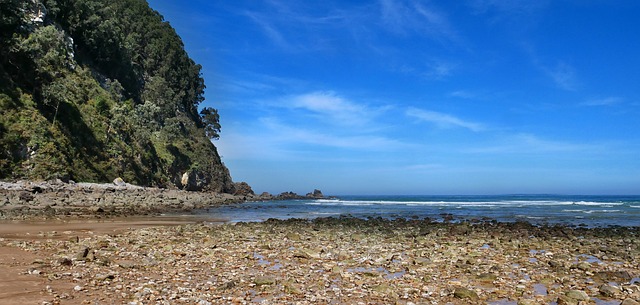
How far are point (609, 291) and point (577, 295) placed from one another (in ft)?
2.79

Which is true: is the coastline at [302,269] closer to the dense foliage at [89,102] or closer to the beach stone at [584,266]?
the beach stone at [584,266]

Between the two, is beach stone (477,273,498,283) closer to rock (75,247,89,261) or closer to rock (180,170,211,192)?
rock (75,247,89,261)

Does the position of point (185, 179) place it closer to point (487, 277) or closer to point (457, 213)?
point (457, 213)

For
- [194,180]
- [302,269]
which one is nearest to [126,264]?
[302,269]

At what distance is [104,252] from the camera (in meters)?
12.4

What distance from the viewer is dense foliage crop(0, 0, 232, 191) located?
131 ft

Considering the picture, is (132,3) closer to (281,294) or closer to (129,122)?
(129,122)

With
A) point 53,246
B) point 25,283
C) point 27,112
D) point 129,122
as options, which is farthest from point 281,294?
point 129,122

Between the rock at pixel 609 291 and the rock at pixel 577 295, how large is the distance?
0.42 metres

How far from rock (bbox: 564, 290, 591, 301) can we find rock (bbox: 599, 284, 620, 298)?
0.42 meters

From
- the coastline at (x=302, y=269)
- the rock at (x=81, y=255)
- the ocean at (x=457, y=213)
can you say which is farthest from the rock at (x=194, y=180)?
the rock at (x=81, y=255)

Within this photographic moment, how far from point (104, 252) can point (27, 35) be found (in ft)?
162

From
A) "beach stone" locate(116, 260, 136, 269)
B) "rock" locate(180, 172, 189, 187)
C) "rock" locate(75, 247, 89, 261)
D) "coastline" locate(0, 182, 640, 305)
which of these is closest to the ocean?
"coastline" locate(0, 182, 640, 305)

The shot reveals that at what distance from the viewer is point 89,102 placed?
5538cm
